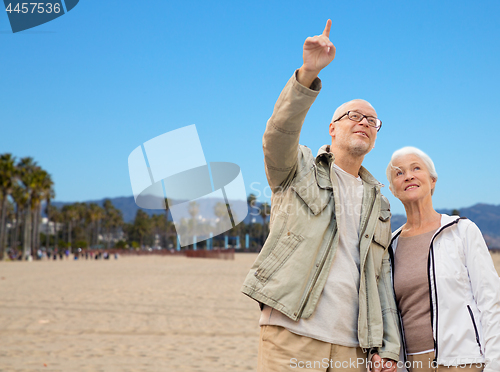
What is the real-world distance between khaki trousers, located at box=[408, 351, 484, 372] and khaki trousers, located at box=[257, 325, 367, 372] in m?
0.42

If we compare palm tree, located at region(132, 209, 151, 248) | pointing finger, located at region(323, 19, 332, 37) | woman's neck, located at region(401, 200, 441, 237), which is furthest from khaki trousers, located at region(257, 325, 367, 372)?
palm tree, located at region(132, 209, 151, 248)

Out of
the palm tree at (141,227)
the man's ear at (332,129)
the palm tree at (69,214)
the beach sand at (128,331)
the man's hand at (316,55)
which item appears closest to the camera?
the man's hand at (316,55)

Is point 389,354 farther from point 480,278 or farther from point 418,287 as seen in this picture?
point 480,278

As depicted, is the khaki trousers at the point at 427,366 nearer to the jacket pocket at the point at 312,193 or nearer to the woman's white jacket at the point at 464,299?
the woman's white jacket at the point at 464,299

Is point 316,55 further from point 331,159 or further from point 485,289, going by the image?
point 485,289

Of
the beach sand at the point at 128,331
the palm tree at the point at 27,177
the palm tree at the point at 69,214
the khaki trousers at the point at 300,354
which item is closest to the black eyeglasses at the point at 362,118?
the khaki trousers at the point at 300,354

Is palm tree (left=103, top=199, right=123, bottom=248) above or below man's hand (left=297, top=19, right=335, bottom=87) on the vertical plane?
above

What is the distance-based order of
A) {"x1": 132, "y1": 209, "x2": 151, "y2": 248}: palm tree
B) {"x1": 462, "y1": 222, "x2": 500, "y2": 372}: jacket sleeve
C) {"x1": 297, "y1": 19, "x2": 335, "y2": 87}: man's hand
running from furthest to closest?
{"x1": 132, "y1": 209, "x2": 151, "y2": 248}: palm tree < {"x1": 462, "y1": 222, "x2": 500, "y2": 372}: jacket sleeve < {"x1": 297, "y1": 19, "x2": 335, "y2": 87}: man's hand

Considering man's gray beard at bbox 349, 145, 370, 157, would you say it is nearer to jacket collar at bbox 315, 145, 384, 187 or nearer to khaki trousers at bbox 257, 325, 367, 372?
jacket collar at bbox 315, 145, 384, 187

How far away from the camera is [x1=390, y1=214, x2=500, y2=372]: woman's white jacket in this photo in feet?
7.95

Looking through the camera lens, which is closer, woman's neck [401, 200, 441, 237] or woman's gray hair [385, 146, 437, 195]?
woman's neck [401, 200, 441, 237]

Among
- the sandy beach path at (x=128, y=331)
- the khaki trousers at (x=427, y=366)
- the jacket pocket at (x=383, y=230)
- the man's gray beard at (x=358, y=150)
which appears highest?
the man's gray beard at (x=358, y=150)

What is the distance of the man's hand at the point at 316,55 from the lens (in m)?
2.13

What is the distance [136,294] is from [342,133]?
1316 centimetres
